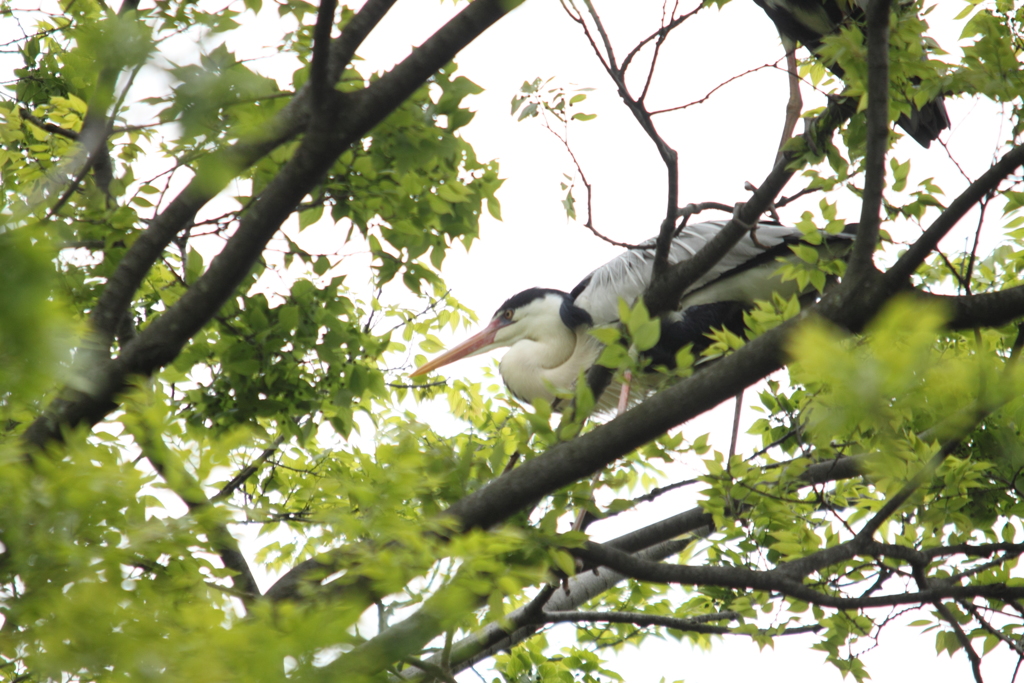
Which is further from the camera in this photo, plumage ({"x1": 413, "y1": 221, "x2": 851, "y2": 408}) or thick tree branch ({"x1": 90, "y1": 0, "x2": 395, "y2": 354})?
plumage ({"x1": 413, "y1": 221, "x2": 851, "y2": 408})

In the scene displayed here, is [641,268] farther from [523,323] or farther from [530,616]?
[530,616]

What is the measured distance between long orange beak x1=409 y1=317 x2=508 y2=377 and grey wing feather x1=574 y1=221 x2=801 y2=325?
77 centimetres

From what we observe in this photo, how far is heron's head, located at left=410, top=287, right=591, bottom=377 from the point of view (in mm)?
5223

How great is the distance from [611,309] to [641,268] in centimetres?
33

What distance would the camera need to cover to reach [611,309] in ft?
15.5

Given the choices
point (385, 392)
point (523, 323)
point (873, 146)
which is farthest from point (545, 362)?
point (873, 146)

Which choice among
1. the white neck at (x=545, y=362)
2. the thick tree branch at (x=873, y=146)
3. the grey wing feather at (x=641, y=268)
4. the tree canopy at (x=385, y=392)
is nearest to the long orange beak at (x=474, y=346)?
the white neck at (x=545, y=362)

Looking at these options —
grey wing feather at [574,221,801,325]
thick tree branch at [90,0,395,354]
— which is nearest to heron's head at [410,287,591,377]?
grey wing feather at [574,221,801,325]

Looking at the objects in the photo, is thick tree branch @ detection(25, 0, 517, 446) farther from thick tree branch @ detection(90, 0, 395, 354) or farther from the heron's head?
the heron's head

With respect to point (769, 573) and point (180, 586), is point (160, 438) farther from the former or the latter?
point (769, 573)

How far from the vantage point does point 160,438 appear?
149 cm

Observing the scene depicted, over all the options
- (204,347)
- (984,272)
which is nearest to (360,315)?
(204,347)

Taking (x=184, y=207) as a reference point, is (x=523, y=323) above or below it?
above

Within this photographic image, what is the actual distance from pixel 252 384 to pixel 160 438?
1.24 m
